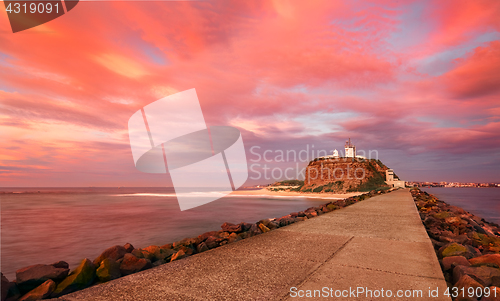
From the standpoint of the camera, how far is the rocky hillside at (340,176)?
148 feet

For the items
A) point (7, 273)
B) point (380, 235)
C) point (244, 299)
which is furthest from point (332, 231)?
point (7, 273)

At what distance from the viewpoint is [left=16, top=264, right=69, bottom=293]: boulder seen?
2833 mm

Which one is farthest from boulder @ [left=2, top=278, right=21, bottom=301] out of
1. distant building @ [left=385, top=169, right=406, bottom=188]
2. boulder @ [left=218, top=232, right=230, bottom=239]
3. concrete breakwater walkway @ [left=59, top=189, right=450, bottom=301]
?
distant building @ [left=385, top=169, right=406, bottom=188]

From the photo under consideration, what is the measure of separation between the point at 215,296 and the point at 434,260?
3149 millimetres

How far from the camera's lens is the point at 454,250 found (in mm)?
3814

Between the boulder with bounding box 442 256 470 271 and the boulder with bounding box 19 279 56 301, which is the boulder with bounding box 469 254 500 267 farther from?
the boulder with bounding box 19 279 56 301

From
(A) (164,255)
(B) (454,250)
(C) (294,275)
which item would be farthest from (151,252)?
(B) (454,250)

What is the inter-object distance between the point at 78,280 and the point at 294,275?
2.75 m

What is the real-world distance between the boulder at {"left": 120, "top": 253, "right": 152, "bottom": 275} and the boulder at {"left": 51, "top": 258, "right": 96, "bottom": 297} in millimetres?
373

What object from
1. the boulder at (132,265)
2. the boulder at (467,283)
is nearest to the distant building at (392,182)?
the boulder at (467,283)

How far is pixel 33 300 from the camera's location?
2551 millimetres

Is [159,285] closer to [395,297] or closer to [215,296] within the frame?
A: [215,296]

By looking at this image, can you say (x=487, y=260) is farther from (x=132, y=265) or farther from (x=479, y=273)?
(x=132, y=265)

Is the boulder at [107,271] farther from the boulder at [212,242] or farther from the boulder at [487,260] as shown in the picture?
the boulder at [487,260]
